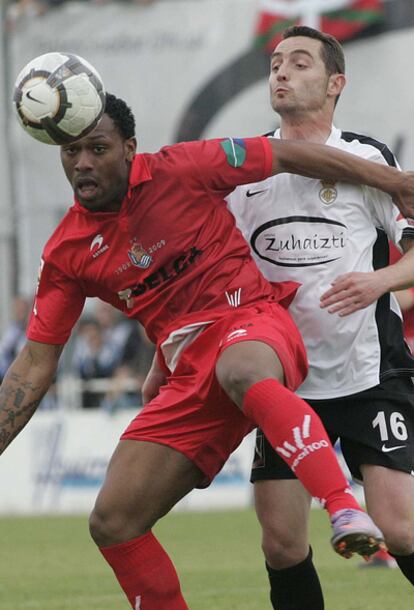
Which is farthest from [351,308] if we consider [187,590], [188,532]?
[188,532]

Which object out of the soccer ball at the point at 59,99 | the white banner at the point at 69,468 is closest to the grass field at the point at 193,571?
the white banner at the point at 69,468

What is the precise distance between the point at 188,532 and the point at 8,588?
4.13 meters

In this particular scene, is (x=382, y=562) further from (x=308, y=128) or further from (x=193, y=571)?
(x=308, y=128)

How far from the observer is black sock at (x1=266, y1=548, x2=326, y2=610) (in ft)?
20.7

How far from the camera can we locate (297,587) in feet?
20.7

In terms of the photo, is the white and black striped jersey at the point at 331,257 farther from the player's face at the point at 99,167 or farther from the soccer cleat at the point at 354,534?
the soccer cleat at the point at 354,534

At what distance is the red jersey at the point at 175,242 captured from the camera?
605 cm

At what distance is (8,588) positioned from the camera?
392 inches

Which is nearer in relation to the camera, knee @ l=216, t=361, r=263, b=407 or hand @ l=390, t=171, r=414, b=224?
knee @ l=216, t=361, r=263, b=407

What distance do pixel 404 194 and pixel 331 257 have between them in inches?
16.9

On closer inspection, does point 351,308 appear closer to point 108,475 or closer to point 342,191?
point 342,191

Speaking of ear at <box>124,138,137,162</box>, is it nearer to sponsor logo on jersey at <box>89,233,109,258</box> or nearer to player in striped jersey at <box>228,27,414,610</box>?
sponsor logo on jersey at <box>89,233,109,258</box>

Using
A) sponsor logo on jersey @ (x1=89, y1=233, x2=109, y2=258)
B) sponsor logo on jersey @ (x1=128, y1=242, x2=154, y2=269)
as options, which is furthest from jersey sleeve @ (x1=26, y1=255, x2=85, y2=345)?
sponsor logo on jersey @ (x1=128, y1=242, x2=154, y2=269)

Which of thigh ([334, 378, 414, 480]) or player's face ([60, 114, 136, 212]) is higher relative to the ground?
player's face ([60, 114, 136, 212])
